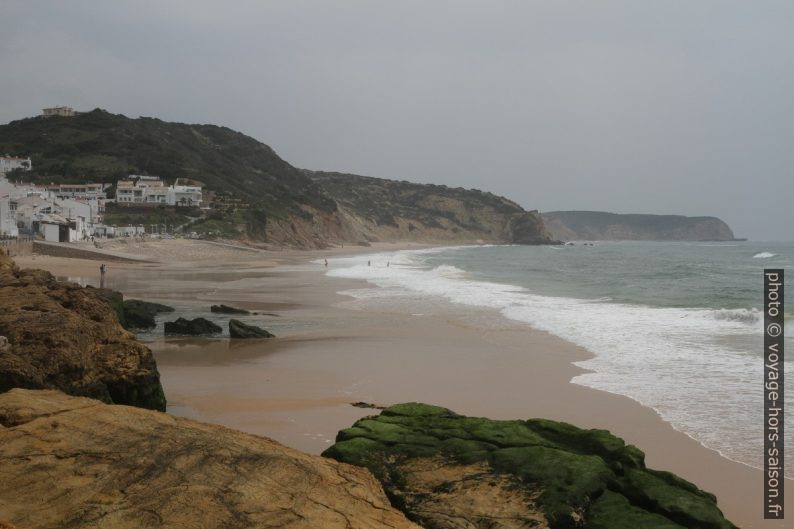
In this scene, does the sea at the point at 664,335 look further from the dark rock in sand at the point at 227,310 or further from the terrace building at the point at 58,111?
the terrace building at the point at 58,111

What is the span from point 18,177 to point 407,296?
263 feet

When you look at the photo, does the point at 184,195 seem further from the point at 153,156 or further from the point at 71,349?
the point at 71,349

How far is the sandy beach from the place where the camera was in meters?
7.51

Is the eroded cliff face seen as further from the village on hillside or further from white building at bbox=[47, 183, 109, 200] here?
white building at bbox=[47, 183, 109, 200]

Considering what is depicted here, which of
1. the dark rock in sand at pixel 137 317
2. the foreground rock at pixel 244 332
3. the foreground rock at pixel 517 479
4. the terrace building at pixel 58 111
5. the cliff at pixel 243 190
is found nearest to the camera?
the foreground rock at pixel 517 479

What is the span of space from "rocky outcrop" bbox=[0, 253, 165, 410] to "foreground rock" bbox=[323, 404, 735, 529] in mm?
3166

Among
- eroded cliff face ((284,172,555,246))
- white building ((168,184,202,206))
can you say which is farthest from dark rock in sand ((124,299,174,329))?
eroded cliff face ((284,172,555,246))

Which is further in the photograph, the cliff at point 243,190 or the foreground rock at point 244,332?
the cliff at point 243,190

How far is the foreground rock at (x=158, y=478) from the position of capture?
3.54m

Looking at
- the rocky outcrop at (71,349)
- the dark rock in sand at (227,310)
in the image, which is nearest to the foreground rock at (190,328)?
the dark rock in sand at (227,310)

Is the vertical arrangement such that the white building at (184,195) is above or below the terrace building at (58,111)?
below

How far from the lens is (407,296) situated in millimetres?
25938

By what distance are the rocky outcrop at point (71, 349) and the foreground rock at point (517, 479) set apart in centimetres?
317

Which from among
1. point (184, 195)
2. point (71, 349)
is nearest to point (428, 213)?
point (184, 195)
